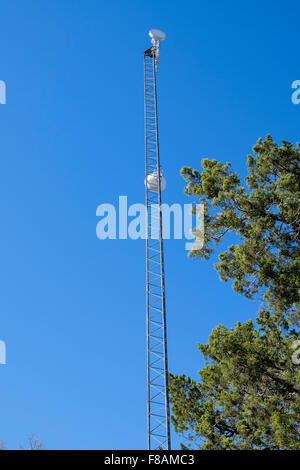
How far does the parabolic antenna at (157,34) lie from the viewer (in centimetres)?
2227

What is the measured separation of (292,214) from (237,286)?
2350mm

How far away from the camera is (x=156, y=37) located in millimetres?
22422

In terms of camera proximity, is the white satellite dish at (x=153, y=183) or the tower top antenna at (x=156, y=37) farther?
the tower top antenna at (x=156, y=37)

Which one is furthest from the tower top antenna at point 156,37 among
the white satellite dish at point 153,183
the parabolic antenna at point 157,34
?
the white satellite dish at point 153,183

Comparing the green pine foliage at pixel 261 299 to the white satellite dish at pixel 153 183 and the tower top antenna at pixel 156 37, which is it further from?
the tower top antenna at pixel 156 37

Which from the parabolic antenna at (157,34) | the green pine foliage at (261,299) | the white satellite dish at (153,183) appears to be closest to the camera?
the green pine foliage at (261,299)

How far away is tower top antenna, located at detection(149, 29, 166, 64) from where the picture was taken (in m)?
22.3

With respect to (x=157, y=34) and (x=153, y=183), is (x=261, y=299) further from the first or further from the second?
(x=157, y=34)

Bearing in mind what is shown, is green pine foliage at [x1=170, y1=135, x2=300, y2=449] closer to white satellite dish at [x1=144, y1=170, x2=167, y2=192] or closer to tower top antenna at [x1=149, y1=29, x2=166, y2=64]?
white satellite dish at [x1=144, y1=170, x2=167, y2=192]

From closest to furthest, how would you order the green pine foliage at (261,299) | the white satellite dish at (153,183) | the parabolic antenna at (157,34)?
the green pine foliage at (261,299) < the white satellite dish at (153,183) < the parabolic antenna at (157,34)

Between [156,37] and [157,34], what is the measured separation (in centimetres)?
11

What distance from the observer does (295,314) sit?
49.9 ft
